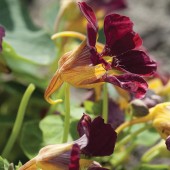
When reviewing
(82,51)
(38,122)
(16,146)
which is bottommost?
(16,146)

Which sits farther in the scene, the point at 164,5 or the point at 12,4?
the point at 164,5

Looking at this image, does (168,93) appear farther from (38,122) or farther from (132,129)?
(38,122)

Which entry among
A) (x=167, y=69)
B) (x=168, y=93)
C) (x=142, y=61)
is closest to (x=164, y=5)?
(x=167, y=69)

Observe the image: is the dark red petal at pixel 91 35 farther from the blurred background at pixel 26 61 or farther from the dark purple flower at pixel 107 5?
the dark purple flower at pixel 107 5

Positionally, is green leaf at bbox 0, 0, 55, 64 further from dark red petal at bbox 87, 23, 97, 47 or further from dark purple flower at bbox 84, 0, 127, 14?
dark red petal at bbox 87, 23, 97, 47

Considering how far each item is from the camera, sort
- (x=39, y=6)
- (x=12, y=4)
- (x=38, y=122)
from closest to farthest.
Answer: (x=38, y=122)
(x=12, y=4)
(x=39, y=6)

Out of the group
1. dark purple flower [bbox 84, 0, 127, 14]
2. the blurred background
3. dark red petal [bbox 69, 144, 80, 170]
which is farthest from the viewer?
dark purple flower [bbox 84, 0, 127, 14]

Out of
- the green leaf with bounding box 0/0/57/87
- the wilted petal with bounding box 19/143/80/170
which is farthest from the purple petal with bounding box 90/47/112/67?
the green leaf with bounding box 0/0/57/87
